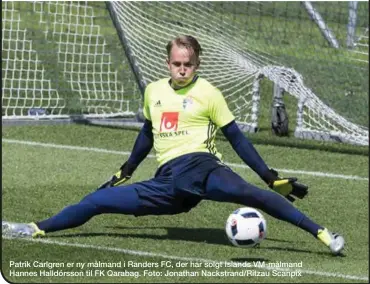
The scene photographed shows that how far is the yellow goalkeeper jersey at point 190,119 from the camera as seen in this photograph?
7965 mm

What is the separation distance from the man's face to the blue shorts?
0.53m

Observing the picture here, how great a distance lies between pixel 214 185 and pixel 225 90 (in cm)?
585

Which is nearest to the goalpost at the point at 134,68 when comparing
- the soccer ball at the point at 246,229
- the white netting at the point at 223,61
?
the white netting at the point at 223,61

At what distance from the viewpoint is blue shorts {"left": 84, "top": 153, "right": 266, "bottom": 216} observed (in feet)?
25.6

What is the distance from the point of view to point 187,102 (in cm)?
801

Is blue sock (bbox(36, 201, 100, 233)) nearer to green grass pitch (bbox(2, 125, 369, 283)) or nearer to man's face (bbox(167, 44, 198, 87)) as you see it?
green grass pitch (bbox(2, 125, 369, 283))

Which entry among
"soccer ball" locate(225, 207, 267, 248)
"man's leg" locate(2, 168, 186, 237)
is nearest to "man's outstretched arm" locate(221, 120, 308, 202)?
"soccer ball" locate(225, 207, 267, 248)

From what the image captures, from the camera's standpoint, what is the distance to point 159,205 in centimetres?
802

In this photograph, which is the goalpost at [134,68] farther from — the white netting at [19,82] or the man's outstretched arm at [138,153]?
the man's outstretched arm at [138,153]

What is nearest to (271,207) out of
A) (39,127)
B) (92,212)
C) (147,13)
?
(92,212)

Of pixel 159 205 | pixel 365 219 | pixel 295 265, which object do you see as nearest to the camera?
pixel 295 265

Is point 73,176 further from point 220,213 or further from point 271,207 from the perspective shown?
point 271,207

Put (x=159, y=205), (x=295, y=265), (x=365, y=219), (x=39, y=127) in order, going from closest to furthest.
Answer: (x=295, y=265), (x=159, y=205), (x=365, y=219), (x=39, y=127)

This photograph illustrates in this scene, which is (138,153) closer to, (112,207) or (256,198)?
(112,207)
